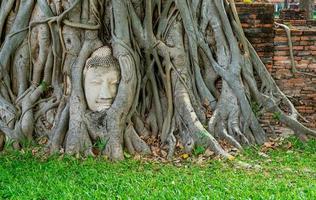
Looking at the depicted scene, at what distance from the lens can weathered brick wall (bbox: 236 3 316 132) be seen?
6918 mm

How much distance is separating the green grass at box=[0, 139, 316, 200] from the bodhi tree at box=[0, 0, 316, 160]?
357 mm

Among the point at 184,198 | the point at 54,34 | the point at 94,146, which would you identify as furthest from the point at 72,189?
the point at 54,34

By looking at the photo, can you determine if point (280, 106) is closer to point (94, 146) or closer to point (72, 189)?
point (94, 146)

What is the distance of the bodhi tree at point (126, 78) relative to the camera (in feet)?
18.4

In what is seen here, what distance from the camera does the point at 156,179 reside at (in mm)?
4598

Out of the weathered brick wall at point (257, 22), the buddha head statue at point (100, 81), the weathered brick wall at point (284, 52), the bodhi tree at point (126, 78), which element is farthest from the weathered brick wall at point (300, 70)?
the buddha head statue at point (100, 81)

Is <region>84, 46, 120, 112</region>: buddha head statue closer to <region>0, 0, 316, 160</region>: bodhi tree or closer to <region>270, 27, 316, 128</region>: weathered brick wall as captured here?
<region>0, 0, 316, 160</region>: bodhi tree

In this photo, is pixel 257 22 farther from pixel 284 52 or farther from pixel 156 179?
pixel 156 179

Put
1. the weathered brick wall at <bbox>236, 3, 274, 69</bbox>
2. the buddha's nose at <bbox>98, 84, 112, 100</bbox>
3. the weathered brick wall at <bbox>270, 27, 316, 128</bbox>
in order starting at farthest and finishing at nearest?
the weathered brick wall at <bbox>270, 27, 316, 128</bbox>
the weathered brick wall at <bbox>236, 3, 274, 69</bbox>
the buddha's nose at <bbox>98, 84, 112, 100</bbox>

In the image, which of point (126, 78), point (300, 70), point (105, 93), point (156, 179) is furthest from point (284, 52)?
point (156, 179)

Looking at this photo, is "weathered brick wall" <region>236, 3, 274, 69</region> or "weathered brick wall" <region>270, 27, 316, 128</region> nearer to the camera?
"weathered brick wall" <region>236, 3, 274, 69</region>

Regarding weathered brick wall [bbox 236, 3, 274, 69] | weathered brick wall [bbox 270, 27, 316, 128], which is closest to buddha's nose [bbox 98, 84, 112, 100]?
weathered brick wall [bbox 236, 3, 274, 69]

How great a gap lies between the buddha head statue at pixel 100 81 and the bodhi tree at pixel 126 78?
0.4 inches

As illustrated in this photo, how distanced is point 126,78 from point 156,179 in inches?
53.6
